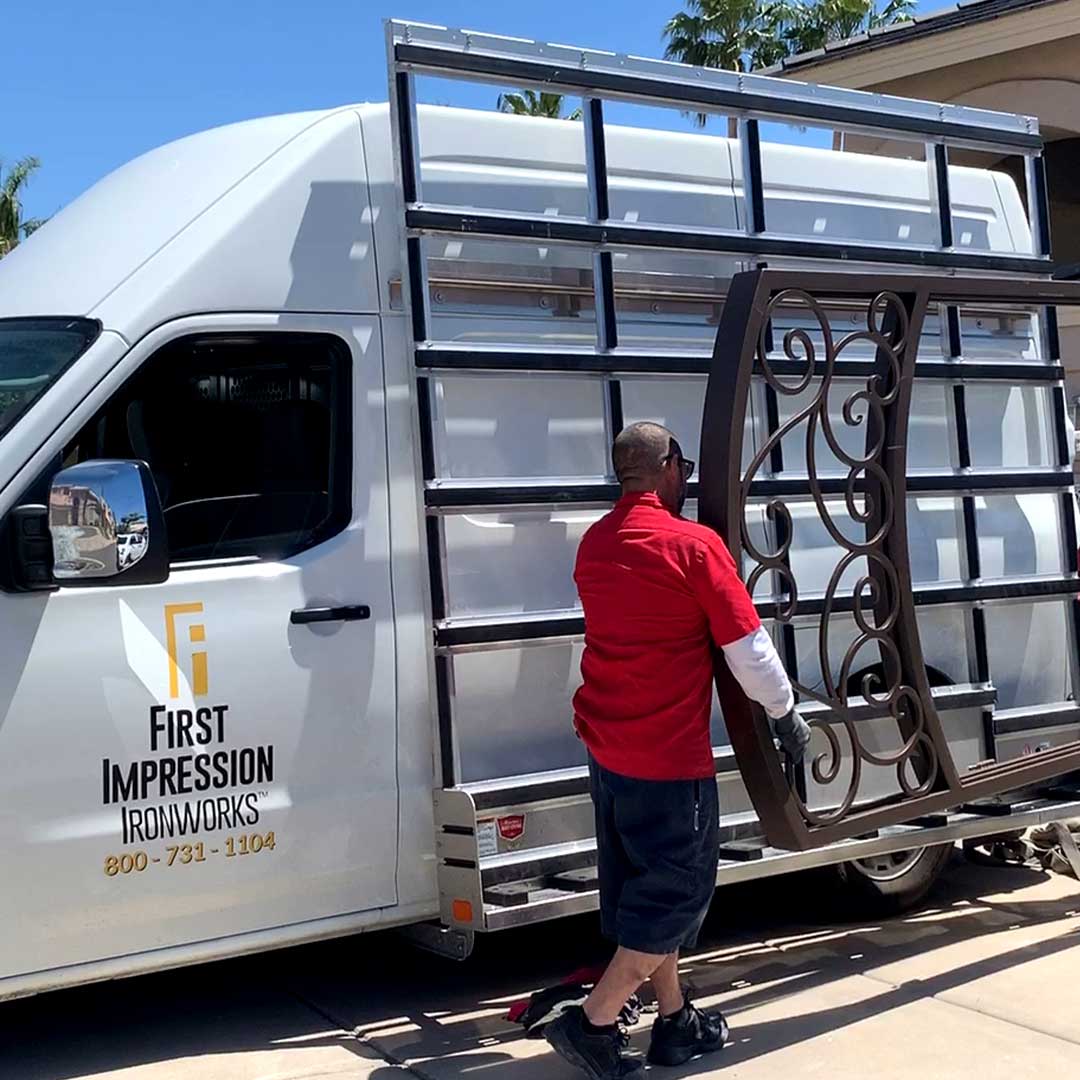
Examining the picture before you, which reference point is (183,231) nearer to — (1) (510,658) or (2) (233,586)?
(2) (233,586)

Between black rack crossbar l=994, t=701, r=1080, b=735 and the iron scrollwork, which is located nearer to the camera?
the iron scrollwork

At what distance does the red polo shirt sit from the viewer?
431cm

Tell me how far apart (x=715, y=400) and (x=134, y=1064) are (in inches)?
104

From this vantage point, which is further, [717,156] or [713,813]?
[717,156]

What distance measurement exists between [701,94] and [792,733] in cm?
227

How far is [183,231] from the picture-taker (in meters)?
4.76

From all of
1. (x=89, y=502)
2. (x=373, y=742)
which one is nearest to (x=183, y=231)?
(x=89, y=502)

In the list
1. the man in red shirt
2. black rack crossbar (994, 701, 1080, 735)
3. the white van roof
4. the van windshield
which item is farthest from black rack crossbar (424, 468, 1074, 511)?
the van windshield

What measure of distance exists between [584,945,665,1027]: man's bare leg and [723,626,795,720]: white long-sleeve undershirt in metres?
0.77

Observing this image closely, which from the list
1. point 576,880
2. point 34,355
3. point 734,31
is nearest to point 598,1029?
point 576,880

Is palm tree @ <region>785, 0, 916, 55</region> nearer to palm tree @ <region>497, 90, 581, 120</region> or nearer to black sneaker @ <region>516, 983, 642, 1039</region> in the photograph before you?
palm tree @ <region>497, 90, 581, 120</region>

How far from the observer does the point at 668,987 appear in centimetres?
462

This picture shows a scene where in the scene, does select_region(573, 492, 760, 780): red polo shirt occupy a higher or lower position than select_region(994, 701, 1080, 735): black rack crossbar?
higher

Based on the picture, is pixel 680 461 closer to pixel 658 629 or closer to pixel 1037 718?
pixel 658 629
